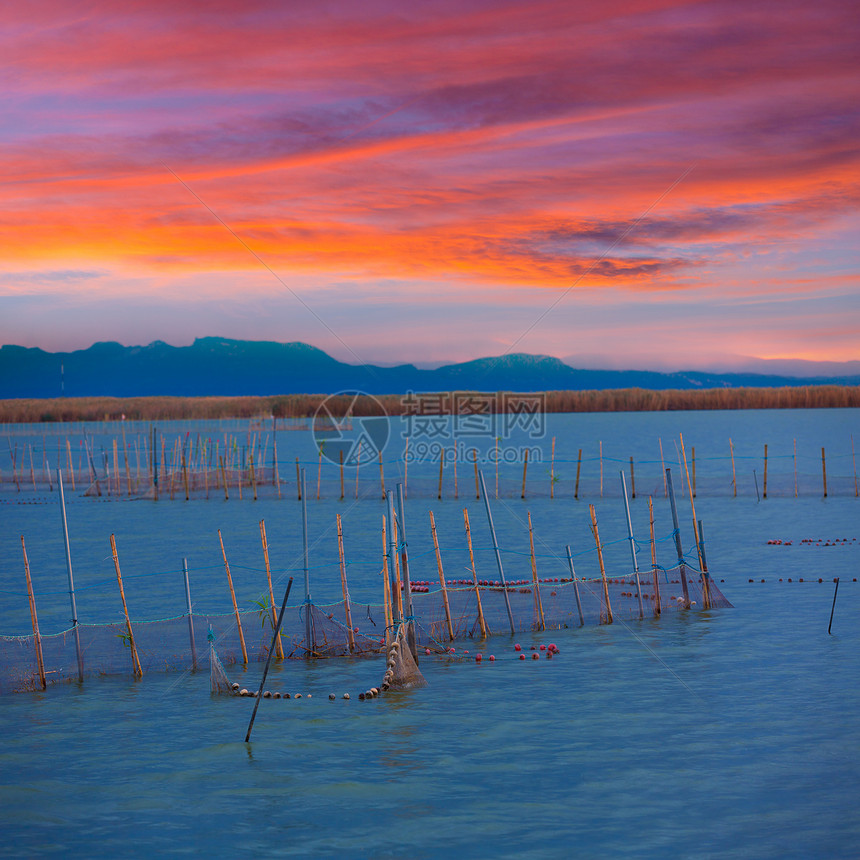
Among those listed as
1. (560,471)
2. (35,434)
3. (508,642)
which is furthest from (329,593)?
(35,434)

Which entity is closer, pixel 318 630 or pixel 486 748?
pixel 486 748

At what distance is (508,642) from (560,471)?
3266 cm

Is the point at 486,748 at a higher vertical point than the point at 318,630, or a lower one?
lower

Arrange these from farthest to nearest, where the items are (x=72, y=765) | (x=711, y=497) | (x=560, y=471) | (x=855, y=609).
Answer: (x=560, y=471), (x=711, y=497), (x=855, y=609), (x=72, y=765)

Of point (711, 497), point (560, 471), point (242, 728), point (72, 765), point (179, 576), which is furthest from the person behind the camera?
point (560, 471)

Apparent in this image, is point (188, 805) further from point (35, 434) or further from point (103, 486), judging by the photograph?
point (35, 434)

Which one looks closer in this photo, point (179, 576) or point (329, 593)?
point (329, 593)

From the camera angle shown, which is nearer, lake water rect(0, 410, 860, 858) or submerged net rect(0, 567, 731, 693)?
lake water rect(0, 410, 860, 858)

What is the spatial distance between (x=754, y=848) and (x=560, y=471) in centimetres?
3810

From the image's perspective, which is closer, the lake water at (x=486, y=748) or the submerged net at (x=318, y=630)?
the lake water at (x=486, y=748)

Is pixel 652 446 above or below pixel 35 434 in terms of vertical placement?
below

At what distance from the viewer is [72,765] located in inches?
336

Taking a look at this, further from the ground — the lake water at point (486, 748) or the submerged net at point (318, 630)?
the submerged net at point (318, 630)

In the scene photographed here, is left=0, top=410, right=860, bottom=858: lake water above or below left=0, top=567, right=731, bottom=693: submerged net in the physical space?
below
